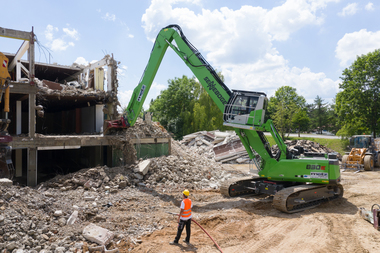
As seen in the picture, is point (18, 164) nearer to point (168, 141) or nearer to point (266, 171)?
point (168, 141)

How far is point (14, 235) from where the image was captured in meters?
5.99

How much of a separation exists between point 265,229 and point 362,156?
15395mm

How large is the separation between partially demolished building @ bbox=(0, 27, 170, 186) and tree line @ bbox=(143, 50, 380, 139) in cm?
1562

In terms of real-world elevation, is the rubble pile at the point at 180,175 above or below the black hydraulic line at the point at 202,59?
below

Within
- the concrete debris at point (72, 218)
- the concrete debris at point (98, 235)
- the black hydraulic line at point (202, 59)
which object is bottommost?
the concrete debris at point (98, 235)

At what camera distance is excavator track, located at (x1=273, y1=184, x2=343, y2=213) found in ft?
28.8

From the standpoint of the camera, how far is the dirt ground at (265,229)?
6.45 metres

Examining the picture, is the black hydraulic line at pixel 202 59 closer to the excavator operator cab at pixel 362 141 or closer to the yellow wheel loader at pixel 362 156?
the yellow wheel loader at pixel 362 156

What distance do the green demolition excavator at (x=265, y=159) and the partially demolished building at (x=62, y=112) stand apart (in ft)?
21.5

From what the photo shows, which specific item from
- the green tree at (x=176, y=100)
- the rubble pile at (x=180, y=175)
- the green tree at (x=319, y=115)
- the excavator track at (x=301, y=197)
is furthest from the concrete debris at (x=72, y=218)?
the green tree at (x=319, y=115)

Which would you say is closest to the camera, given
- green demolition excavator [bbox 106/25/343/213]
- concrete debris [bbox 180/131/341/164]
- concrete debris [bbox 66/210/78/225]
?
concrete debris [bbox 66/210/78/225]

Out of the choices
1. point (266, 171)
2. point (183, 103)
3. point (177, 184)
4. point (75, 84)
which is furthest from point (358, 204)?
point (183, 103)

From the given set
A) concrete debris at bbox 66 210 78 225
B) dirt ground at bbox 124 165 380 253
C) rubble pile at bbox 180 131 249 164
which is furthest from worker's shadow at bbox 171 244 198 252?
rubble pile at bbox 180 131 249 164

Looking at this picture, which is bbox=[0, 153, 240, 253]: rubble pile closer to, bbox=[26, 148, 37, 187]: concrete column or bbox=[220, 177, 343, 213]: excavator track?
bbox=[26, 148, 37, 187]: concrete column
